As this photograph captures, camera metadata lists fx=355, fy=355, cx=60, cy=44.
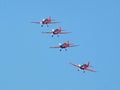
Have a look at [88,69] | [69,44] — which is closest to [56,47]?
[69,44]

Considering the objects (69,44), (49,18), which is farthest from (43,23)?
(69,44)

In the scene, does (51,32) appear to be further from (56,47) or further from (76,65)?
(76,65)

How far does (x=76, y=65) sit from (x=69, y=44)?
7417mm

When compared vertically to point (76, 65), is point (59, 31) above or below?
above

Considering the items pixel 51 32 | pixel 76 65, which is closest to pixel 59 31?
pixel 51 32

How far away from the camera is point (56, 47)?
11669 cm

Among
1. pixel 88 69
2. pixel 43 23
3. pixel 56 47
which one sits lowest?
pixel 88 69

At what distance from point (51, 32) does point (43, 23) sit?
467cm

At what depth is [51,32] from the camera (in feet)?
386

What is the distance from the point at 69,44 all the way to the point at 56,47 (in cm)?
501

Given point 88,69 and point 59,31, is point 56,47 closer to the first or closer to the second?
point 59,31

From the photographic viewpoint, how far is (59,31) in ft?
391

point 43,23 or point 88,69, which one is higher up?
point 43,23

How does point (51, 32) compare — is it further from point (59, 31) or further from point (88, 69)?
point (88, 69)
